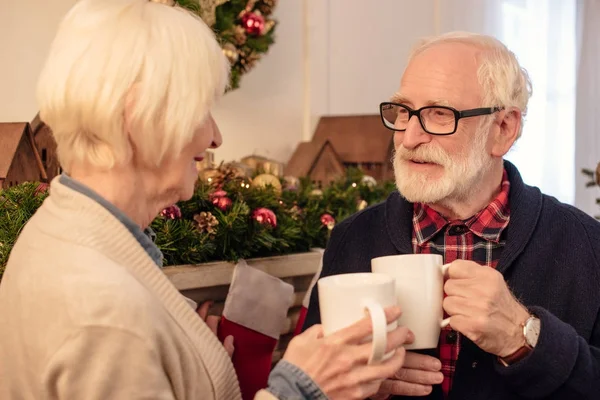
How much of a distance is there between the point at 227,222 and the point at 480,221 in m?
0.53

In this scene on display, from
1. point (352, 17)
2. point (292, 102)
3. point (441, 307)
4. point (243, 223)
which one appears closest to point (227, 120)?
point (292, 102)

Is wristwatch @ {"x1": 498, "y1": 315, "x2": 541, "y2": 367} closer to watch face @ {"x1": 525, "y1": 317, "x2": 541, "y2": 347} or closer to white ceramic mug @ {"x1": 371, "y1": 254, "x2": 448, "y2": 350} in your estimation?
watch face @ {"x1": 525, "y1": 317, "x2": 541, "y2": 347}

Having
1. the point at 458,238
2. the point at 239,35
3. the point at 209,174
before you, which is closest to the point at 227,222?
the point at 209,174

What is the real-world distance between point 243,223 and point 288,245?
0.16 m

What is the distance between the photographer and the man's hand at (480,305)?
1.07 m

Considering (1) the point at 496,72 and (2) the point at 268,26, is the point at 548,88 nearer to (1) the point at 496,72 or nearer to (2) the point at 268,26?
(2) the point at 268,26

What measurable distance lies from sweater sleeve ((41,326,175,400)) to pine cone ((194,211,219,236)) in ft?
2.37

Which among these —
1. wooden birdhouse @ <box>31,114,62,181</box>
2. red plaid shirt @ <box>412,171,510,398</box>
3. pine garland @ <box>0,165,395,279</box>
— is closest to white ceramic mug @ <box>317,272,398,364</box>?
red plaid shirt @ <box>412,171,510,398</box>

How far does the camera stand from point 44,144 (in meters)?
1.69

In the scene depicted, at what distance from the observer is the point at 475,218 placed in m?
1.35

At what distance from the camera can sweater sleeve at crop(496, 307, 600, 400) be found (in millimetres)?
1098

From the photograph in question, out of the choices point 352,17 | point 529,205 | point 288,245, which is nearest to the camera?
point 529,205

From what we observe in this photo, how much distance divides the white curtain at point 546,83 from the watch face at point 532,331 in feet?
10.5

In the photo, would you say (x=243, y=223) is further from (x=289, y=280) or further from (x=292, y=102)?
(x=292, y=102)
